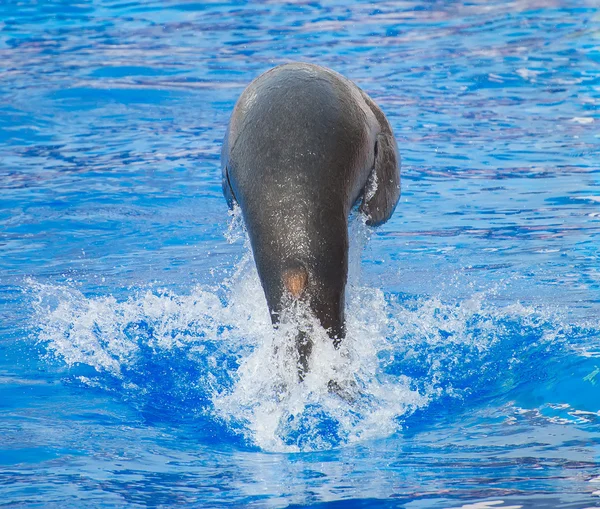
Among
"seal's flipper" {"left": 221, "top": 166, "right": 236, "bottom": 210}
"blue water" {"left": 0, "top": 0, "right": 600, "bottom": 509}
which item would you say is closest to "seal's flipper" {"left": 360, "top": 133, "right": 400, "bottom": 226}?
"blue water" {"left": 0, "top": 0, "right": 600, "bottom": 509}

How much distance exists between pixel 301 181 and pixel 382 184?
0.65 metres

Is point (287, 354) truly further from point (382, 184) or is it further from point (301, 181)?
point (382, 184)

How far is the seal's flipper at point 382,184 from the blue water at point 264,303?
0.09 metres

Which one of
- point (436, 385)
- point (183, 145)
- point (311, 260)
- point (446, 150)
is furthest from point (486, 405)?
point (183, 145)

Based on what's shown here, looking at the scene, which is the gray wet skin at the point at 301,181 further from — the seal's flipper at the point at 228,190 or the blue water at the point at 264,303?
the blue water at the point at 264,303

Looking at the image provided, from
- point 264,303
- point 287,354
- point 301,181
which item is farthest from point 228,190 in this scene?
point 264,303

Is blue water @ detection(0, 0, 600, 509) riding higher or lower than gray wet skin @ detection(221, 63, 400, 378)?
lower

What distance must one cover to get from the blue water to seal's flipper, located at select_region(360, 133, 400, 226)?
0.28 ft

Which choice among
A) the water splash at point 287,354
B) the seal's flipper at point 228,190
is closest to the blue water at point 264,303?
the water splash at point 287,354

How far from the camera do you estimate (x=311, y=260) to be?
3.15 meters

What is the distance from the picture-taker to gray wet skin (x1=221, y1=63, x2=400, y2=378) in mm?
3164

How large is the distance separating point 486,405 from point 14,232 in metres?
4.18

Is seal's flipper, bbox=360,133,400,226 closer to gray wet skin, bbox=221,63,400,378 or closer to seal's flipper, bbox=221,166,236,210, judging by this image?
gray wet skin, bbox=221,63,400,378

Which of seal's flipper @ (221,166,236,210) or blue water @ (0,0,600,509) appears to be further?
seal's flipper @ (221,166,236,210)
